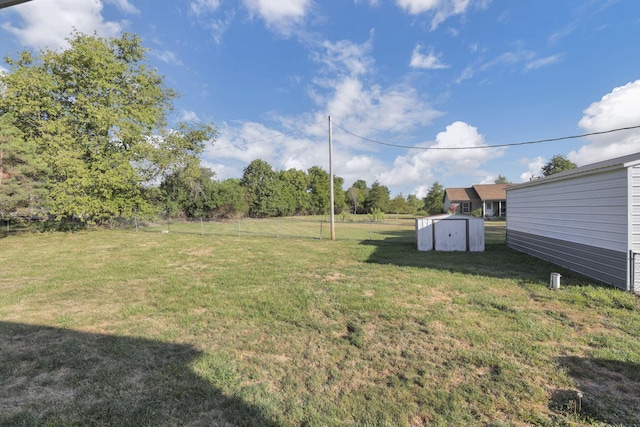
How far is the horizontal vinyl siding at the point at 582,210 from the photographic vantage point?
18.3ft

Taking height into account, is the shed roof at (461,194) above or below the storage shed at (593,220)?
above

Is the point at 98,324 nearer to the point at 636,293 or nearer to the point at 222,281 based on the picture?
the point at 222,281

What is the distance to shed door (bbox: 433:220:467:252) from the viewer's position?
424 inches

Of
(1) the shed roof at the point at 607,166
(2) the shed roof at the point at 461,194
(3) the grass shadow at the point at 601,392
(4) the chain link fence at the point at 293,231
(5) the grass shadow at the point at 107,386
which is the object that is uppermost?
(2) the shed roof at the point at 461,194

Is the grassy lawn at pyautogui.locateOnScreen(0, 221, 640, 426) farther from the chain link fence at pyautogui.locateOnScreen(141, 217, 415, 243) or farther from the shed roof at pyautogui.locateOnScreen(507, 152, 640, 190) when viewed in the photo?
the chain link fence at pyautogui.locateOnScreen(141, 217, 415, 243)

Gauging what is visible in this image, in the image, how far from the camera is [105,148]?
1548cm

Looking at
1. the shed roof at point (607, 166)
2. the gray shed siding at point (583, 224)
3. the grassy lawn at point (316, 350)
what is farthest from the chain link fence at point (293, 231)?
the grassy lawn at point (316, 350)

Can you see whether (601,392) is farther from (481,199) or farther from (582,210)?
(481,199)

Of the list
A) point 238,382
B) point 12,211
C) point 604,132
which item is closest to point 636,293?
point 604,132

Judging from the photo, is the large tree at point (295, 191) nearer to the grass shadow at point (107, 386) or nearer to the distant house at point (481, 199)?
the distant house at point (481, 199)

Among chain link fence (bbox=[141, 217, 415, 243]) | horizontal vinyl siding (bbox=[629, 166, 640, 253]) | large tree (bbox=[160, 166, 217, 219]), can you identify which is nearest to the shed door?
chain link fence (bbox=[141, 217, 415, 243])

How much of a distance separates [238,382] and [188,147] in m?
19.5

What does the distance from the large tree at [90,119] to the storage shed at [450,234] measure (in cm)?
1612

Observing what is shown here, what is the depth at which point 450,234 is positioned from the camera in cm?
1087
